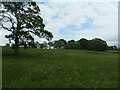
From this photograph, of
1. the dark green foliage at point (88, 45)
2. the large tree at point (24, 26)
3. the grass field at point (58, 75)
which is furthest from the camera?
the dark green foliage at point (88, 45)

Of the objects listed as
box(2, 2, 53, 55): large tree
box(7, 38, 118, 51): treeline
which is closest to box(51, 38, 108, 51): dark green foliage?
box(7, 38, 118, 51): treeline

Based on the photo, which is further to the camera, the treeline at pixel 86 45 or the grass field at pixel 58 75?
the treeline at pixel 86 45

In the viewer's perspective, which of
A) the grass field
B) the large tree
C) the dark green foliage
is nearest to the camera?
the grass field

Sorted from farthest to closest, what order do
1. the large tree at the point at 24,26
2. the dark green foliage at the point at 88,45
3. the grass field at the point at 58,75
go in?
1. the dark green foliage at the point at 88,45
2. the large tree at the point at 24,26
3. the grass field at the point at 58,75

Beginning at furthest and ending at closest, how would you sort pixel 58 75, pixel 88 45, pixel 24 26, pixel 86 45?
pixel 86 45 < pixel 88 45 < pixel 24 26 < pixel 58 75

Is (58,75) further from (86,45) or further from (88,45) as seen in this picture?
(86,45)

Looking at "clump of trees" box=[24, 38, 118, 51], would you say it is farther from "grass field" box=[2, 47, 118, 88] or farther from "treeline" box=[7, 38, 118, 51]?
"grass field" box=[2, 47, 118, 88]

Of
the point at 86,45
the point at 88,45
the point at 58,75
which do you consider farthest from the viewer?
the point at 86,45

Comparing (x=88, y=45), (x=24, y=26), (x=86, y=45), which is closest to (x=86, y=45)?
(x=86, y=45)

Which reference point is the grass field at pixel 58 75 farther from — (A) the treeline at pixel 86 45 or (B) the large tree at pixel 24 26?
(A) the treeline at pixel 86 45

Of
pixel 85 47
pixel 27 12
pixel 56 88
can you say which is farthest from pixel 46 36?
pixel 85 47

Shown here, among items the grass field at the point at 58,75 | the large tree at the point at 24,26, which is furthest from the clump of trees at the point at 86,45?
the grass field at the point at 58,75

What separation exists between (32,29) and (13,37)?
3632 mm

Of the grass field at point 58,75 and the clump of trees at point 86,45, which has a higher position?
the clump of trees at point 86,45
